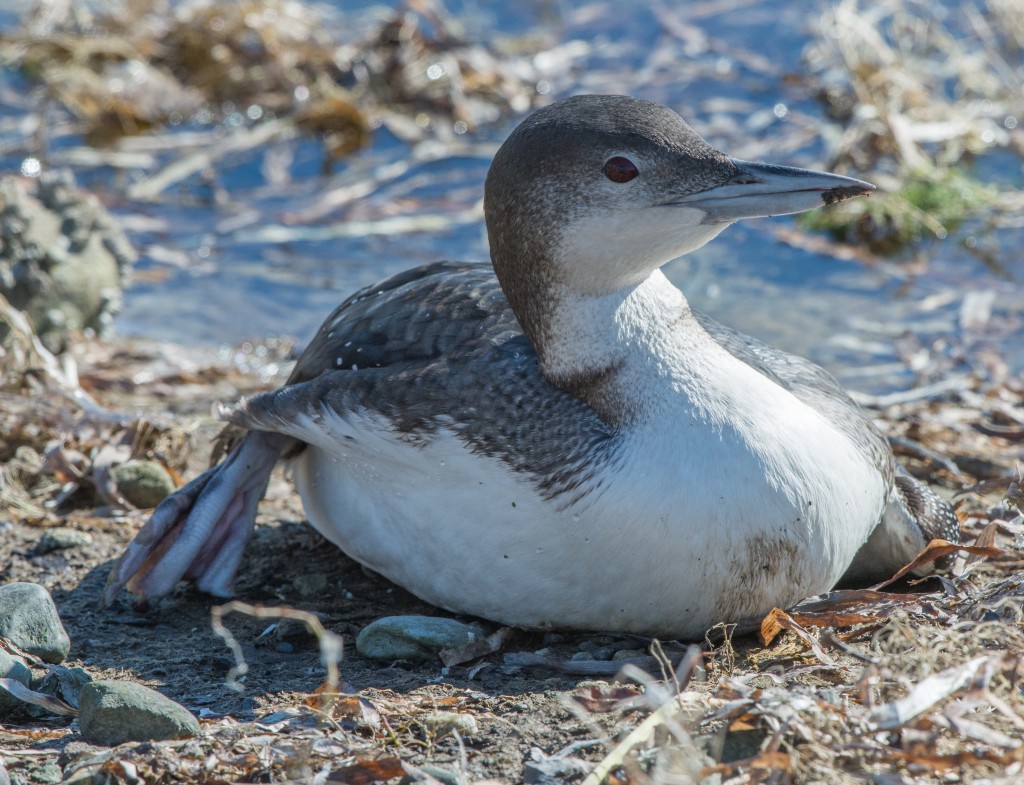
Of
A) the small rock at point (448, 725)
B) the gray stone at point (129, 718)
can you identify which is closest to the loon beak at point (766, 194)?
the small rock at point (448, 725)

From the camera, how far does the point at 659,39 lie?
34.2 feet

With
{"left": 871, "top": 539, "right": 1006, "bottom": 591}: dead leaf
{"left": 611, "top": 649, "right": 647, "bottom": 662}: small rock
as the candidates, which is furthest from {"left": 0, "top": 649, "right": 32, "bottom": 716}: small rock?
{"left": 871, "top": 539, "right": 1006, "bottom": 591}: dead leaf

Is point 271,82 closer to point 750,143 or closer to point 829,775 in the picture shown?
point 750,143

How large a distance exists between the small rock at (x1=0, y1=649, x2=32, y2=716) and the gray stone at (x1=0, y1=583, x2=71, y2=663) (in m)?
0.14

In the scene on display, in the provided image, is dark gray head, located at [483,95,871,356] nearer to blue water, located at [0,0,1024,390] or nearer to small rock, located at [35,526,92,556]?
small rock, located at [35,526,92,556]

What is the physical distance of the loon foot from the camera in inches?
151

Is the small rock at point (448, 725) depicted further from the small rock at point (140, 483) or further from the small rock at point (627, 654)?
the small rock at point (140, 483)

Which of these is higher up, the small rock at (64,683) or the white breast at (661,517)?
the white breast at (661,517)

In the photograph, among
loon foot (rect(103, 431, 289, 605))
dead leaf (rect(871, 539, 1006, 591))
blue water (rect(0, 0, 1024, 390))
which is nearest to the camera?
dead leaf (rect(871, 539, 1006, 591))

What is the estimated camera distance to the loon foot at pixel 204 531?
3.85m

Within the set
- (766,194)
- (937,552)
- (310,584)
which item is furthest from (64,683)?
(937,552)

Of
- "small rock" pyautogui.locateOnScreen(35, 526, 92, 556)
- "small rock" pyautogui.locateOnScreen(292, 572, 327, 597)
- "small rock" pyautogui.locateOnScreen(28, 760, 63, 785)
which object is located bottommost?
"small rock" pyautogui.locateOnScreen(292, 572, 327, 597)

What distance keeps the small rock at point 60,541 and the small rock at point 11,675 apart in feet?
3.16

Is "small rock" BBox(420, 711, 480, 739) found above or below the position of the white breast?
below
